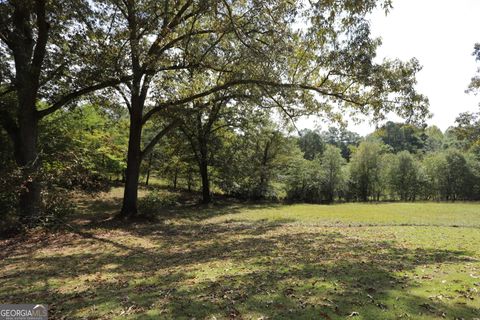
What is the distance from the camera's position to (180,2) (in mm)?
12414

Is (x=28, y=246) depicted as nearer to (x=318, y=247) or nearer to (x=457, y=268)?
(x=318, y=247)

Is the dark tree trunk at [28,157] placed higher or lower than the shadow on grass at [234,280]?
higher

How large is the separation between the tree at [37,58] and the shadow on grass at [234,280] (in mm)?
4145

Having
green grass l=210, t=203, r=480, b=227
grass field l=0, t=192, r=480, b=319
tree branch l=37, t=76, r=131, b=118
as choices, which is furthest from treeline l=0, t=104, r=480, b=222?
green grass l=210, t=203, r=480, b=227

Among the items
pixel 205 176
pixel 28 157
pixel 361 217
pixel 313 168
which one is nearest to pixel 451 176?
pixel 313 168

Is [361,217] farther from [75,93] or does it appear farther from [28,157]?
[28,157]

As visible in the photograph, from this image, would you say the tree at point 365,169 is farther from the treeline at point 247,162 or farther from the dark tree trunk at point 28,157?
the dark tree trunk at point 28,157

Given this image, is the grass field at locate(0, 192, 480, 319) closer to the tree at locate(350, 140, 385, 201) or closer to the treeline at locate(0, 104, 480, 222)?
the treeline at locate(0, 104, 480, 222)

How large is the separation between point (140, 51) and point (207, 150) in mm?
15196

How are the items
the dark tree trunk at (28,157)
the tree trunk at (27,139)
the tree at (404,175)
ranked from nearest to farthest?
the dark tree trunk at (28,157), the tree trunk at (27,139), the tree at (404,175)

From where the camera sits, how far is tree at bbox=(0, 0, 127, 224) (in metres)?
11.3

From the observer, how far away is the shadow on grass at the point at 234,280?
4.34 m

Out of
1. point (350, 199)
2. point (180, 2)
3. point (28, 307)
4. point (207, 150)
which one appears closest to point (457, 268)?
point (28, 307)

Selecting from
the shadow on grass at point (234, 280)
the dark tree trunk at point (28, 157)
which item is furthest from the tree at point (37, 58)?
the shadow on grass at point (234, 280)
